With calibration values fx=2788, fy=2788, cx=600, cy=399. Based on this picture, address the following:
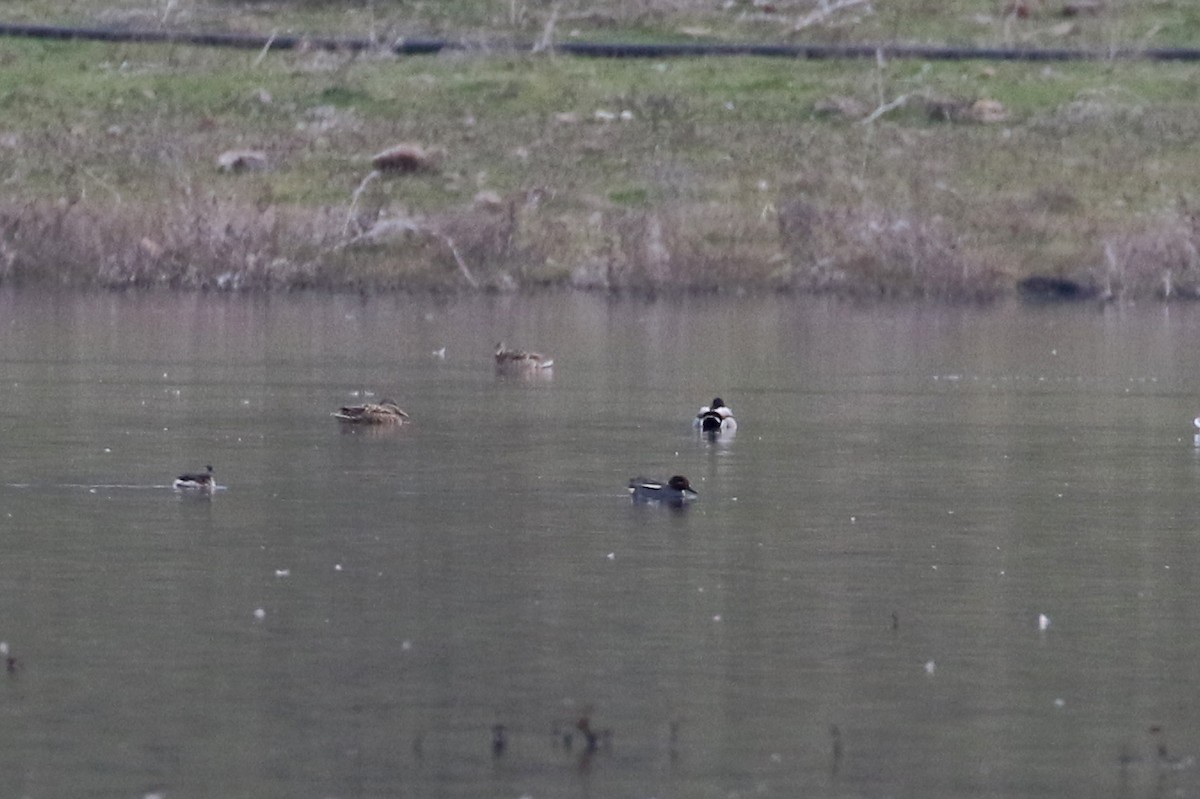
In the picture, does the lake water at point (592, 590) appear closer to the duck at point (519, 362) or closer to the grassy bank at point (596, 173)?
the duck at point (519, 362)

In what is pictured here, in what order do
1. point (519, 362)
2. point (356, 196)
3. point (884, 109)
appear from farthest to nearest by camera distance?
1. point (884, 109)
2. point (356, 196)
3. point (519, 362)

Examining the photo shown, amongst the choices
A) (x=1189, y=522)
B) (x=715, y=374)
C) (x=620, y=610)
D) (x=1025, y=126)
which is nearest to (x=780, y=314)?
(x=715, y=374)

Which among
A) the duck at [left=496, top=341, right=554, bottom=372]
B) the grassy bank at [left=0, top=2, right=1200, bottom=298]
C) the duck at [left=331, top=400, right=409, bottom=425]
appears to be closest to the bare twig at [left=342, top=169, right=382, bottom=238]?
the grassy bank at [left=0, top=2, right=1200, bottom=298]

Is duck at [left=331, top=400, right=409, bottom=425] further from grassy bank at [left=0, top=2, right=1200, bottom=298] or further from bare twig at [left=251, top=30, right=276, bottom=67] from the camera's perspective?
bare twig at [left=251, top=30, right=276, bottom=67]

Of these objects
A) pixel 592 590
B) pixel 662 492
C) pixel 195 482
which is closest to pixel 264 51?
pixel 195 482

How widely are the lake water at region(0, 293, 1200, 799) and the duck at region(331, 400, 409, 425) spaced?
9.6 inches

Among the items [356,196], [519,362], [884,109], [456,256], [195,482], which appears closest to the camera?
[195,482]

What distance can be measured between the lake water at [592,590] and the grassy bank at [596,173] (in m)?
19.0

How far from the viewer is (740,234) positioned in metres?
54.8

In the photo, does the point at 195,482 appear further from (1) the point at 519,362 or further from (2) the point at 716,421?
(1) the point at 519,362

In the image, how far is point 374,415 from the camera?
89.7 feet

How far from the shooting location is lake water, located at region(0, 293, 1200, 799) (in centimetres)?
1297

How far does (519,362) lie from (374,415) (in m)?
7.27

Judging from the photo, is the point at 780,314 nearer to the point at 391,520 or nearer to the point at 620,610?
the point at 391,520
